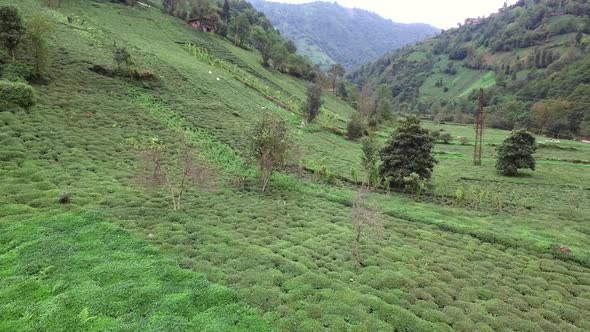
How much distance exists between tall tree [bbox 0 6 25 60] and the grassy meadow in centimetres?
594

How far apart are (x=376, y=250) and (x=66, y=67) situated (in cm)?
4668

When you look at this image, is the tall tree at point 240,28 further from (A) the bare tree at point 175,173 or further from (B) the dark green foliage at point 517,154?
(A) the bare tree at point 175,173

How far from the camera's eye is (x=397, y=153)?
143ft

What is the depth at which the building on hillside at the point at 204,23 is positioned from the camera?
118912 millimetres

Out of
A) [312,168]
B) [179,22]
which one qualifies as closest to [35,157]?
[312,168]

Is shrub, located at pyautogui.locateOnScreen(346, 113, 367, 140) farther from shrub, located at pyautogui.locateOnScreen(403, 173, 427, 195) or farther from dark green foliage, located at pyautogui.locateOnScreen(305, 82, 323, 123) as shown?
shrub, located at pyautogui.locateOnScreen(403, 173, 427, 195)

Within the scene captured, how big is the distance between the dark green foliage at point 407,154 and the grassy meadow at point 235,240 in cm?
269

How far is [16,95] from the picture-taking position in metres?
37.4

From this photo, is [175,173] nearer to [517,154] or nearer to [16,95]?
[16,95]

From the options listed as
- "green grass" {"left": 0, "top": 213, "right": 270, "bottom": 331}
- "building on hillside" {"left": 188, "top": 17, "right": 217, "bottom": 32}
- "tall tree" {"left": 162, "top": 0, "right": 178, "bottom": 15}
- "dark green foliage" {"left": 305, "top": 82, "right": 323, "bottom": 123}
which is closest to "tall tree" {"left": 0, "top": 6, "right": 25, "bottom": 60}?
"green grass" {"left": 0, "top": 213, "right": 270, "bottom": 331}

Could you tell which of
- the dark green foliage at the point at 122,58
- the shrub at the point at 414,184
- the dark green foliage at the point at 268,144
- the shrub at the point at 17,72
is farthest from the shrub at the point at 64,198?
the dark green foliage at the point at 122,58

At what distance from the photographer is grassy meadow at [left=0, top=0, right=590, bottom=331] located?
17.6 meters

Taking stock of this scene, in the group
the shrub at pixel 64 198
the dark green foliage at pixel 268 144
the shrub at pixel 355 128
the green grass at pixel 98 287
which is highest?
the shrub at pixel 355 128

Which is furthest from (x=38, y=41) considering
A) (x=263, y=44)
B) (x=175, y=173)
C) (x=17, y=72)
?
(x=263, y=44)
